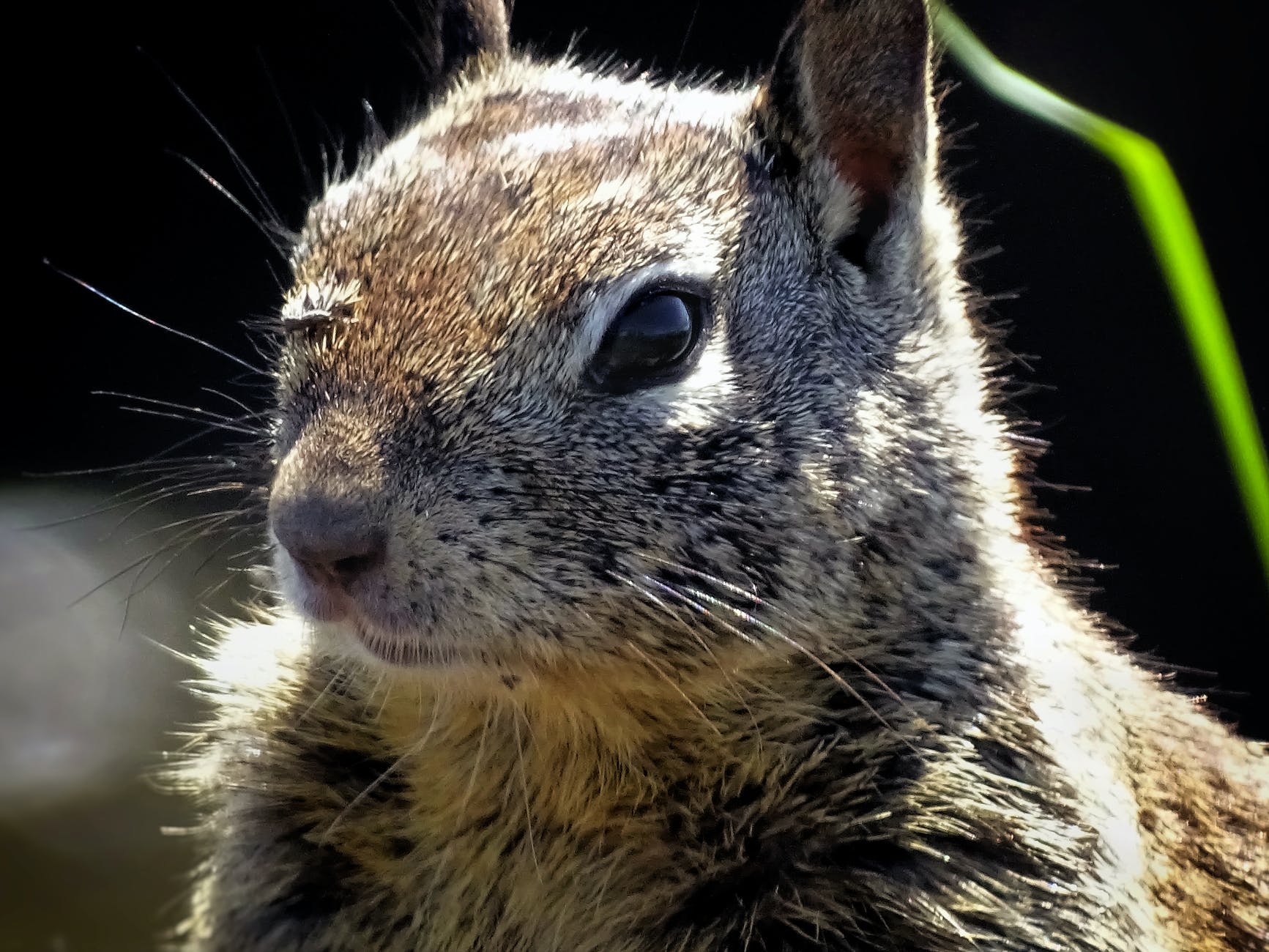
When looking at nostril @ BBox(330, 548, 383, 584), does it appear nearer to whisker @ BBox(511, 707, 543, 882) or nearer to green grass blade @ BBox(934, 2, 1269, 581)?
whisker @ BBox(511, 707, 543, 882)

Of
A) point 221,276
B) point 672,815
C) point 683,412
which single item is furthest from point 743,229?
point 221,276

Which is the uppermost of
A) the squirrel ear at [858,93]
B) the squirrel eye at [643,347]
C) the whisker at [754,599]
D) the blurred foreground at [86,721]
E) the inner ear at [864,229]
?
the squirrel ear at [858,93]

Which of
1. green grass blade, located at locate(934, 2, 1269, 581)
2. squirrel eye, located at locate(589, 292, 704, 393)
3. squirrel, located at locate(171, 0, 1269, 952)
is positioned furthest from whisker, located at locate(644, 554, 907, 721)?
green grass blade, located at locate(934, 2, 1269, 581)

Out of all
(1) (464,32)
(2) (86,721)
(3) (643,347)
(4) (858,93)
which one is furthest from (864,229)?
(2) (86,721)

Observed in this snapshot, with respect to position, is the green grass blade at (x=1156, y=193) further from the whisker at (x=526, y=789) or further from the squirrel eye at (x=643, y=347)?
the whisker at (x=526, y=789)

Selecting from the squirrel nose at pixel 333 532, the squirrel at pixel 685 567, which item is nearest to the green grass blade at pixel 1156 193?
the squirrel at pixel 685 567
